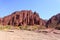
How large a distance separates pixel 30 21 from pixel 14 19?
620 cm

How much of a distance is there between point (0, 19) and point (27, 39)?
1979 inches

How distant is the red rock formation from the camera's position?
5869 cm

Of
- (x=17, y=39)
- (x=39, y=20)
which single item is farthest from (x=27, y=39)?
(x=39, y=20)

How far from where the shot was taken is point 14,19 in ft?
201

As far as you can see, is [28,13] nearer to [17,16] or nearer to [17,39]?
[17,16]

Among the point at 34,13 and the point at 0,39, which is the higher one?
the point at 34,13

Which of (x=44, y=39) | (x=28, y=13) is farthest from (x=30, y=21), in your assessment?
(x=44, y=39)

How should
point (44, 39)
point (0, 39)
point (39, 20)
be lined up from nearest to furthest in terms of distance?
point (0, 39) → point (44, 39) → point (39, 20)

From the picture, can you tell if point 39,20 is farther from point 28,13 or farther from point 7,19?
point 7,19

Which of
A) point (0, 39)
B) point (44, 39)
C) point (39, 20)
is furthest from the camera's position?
point (39, 20)

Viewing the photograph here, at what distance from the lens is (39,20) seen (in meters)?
58.4

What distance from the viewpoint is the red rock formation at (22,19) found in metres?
58.7

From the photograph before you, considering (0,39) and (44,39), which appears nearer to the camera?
(0,39)

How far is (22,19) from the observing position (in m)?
62.2
